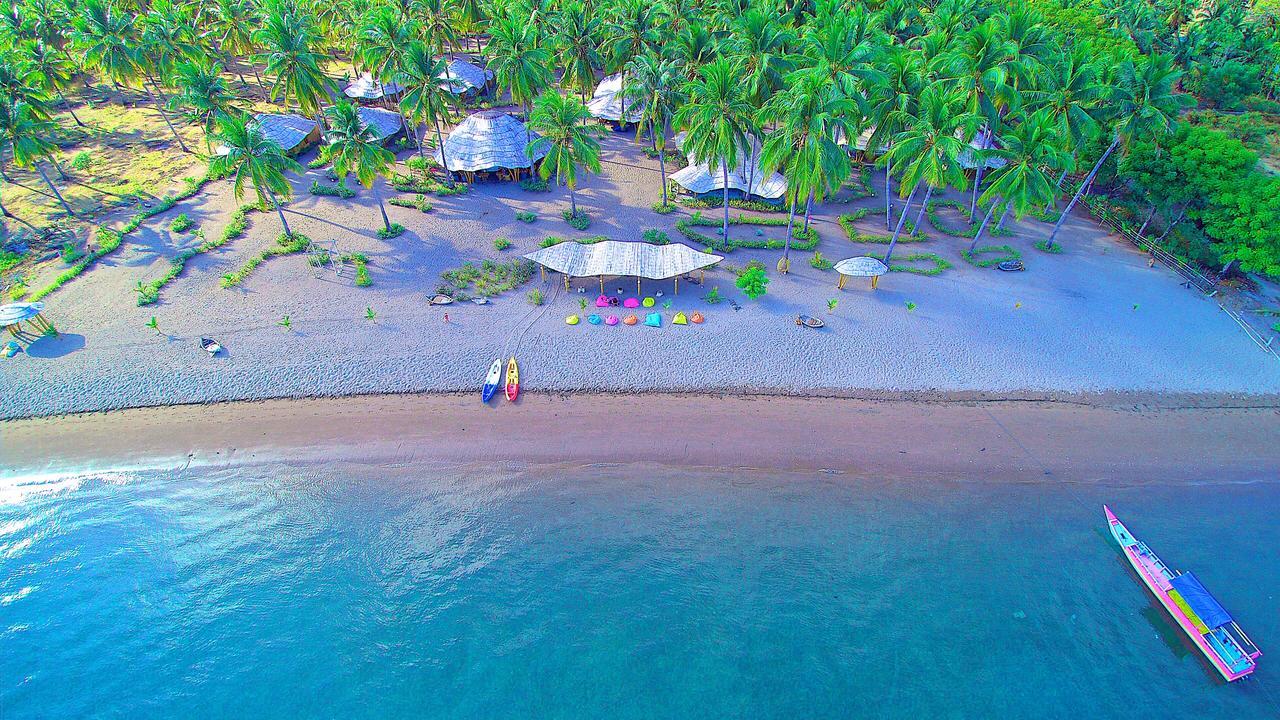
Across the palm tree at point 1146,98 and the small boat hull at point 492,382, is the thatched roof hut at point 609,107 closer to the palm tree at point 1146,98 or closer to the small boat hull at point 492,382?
the small boat hull at point 492,382

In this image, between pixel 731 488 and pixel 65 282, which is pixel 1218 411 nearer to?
pixel 731 488

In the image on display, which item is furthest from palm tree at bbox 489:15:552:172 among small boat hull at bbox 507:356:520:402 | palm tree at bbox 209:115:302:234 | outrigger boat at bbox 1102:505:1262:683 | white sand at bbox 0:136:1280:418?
outrigger boat at bbox 1102:505:1262:683

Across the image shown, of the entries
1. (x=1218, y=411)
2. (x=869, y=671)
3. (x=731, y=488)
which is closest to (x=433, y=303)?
(x=731, y=488)

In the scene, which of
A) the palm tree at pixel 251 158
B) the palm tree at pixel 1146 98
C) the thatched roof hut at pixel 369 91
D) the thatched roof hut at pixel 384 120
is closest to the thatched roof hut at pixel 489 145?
the thatched roof hut at pixel 384 120

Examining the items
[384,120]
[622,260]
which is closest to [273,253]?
[384,120]

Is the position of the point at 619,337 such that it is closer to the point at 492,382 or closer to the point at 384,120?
the point at 492,382

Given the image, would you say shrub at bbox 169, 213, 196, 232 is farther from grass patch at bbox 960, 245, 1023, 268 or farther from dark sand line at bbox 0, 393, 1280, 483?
grass patch at bbox 960, 245, 1023, 268
